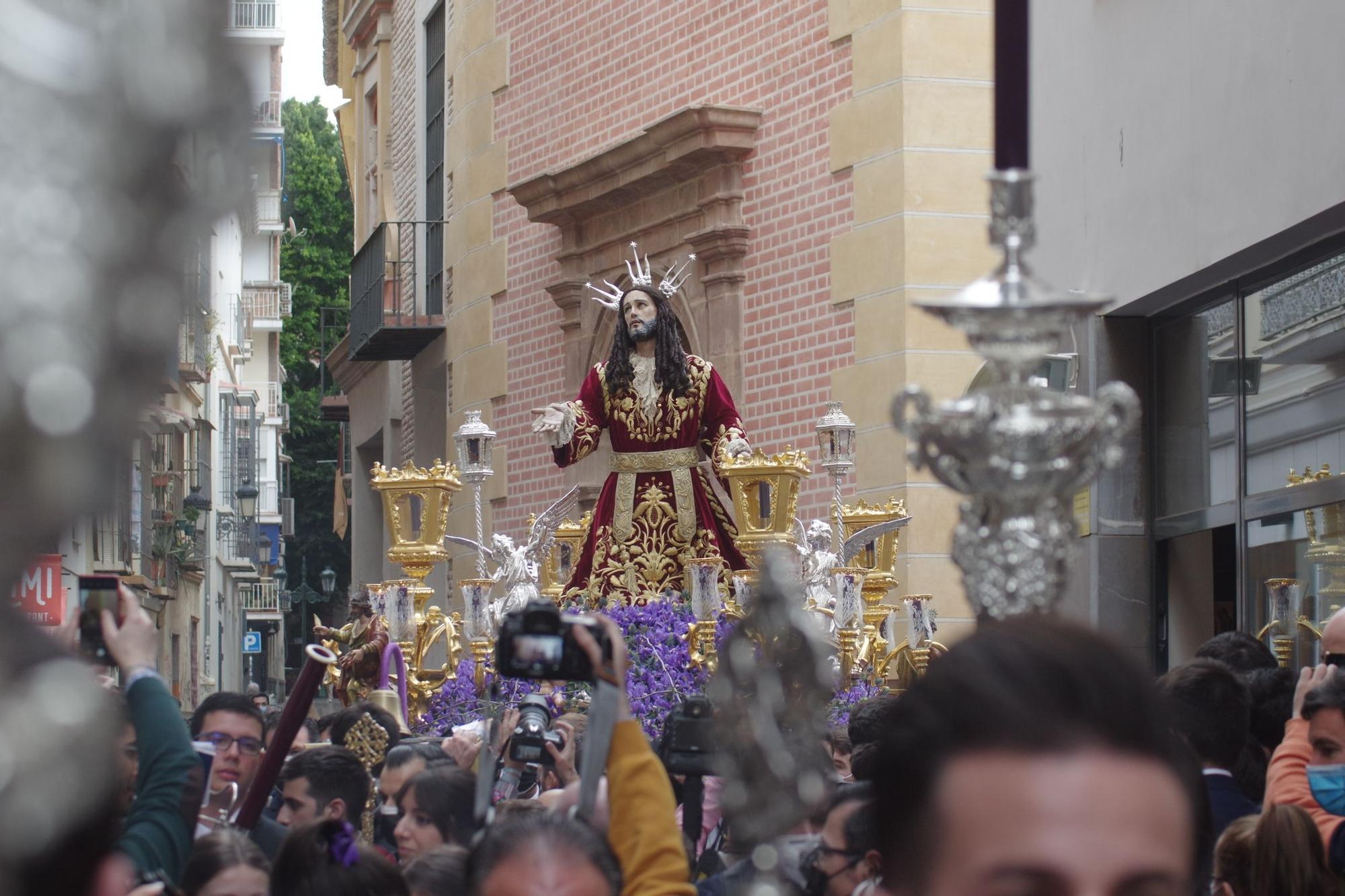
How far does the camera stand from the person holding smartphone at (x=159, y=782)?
2.65 m

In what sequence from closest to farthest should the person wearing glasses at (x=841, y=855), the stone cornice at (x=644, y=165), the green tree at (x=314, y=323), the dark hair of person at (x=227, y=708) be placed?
the person wearing glasses at (x=841, y=855) → the dark hair of person at (x=227, y=708) → the stone cornice at (x=644, y=165) → the green tree at (x=314, y=323)

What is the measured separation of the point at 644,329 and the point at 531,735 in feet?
17.6

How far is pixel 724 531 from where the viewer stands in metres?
9.04

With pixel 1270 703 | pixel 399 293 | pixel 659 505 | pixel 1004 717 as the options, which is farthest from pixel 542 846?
pixel 399 293

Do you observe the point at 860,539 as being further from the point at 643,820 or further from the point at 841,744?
the point at 643,820

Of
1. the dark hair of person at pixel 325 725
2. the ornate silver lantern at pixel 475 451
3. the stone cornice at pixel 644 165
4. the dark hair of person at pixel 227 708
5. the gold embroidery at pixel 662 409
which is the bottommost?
the dark hair of person at pixel 325 725

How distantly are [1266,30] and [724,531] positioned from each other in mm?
3241

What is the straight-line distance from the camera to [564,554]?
961 cm

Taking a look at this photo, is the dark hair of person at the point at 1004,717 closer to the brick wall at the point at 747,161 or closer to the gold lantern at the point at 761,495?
the gold lantern at the point at 761,495

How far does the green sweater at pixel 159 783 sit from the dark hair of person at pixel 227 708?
6.84 feet

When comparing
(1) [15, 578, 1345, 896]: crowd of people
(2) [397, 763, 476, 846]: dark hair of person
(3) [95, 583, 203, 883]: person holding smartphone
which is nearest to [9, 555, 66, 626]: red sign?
(1) [15, 578, 1345, 896]: crowd of people

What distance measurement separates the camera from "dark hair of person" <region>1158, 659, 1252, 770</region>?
384cm

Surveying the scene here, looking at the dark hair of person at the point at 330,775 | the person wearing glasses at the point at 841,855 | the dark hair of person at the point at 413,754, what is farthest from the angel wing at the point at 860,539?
the person wearing glasses at the point at 841,855

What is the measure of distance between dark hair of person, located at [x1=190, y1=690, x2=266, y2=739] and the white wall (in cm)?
468
